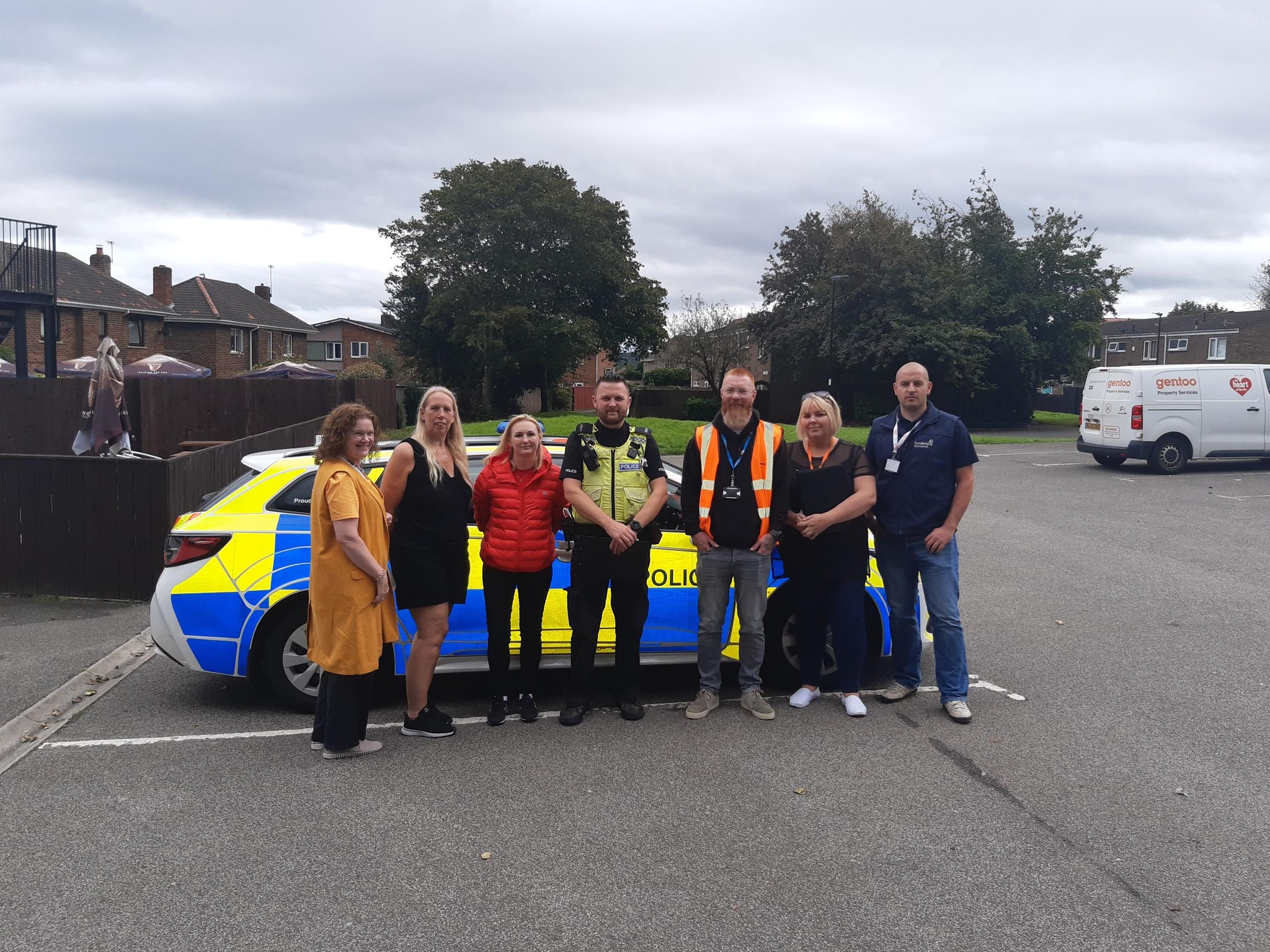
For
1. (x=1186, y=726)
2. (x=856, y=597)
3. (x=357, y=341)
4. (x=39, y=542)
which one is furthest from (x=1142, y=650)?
(x=357, y=341)

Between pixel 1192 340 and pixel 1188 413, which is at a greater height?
pixel 1192 340

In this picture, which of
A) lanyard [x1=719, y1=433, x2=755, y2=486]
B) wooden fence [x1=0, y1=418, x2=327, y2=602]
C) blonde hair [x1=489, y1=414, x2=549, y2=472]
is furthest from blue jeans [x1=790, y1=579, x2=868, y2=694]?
wooden fence [x1=0, y1=418, x2=327, y2=602]

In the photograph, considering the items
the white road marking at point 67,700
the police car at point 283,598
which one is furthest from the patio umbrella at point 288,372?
the police car at point 283,598

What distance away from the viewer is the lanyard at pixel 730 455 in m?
5.01

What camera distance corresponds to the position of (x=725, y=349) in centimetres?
5247

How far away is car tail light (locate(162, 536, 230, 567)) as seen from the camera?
512 cm

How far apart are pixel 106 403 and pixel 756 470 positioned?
10.7 metres

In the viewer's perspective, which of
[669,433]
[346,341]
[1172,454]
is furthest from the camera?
[346,341]

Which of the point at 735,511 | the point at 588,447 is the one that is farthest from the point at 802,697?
the point at 588,447

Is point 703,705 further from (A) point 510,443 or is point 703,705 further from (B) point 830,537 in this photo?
(A) point 510,443

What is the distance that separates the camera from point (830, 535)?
5152 millimetres

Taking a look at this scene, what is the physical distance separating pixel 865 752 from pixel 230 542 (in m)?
3.44

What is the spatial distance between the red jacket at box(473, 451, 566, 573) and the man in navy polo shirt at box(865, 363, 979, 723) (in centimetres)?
182

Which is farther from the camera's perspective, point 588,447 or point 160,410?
point 160,410
